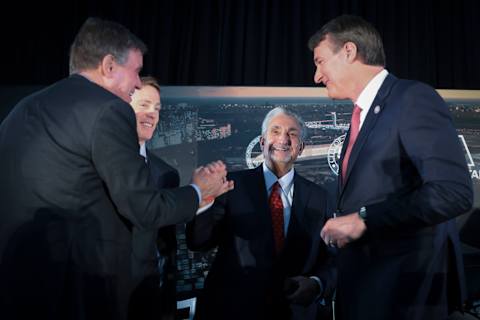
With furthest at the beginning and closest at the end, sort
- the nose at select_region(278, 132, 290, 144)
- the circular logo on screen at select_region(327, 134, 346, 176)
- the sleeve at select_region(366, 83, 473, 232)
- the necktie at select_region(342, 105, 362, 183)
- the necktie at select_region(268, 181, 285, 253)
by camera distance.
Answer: the circular logo on screen at select_region(327, 134, 346, 176) < the nose at select_region(278, 132, 290, 144) < the necktie at select_region(268, 181, 285, 253) < the necktie at select_region(342, 105, 362, 183) < the sleeve at select_region(366, 83, 473, 232)

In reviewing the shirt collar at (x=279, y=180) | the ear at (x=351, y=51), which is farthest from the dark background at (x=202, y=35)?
the ear at (x=351, y=51)

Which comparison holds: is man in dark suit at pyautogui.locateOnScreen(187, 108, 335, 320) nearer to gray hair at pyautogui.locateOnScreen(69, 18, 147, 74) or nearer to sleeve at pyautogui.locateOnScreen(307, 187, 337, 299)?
sleeve at pyautogui.locateOnScreen(307, 187, 337, 299)

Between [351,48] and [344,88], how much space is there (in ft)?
0.51

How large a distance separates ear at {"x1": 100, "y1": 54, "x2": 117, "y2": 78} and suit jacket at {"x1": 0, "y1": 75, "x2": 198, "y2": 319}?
0.16 meters

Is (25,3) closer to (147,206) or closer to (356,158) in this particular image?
(147,206)

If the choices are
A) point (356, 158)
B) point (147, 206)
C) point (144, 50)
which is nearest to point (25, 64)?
point (144, 50)

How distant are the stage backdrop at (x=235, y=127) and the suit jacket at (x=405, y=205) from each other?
161cm

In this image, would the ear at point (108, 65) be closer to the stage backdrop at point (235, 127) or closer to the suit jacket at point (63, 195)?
the suit jacket at point (63, 195)

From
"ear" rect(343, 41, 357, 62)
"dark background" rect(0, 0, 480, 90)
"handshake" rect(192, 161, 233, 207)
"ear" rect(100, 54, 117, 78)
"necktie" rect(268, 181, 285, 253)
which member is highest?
"dark background" rect(0, 0, 480, 90)

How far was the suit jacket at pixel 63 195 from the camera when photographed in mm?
1237

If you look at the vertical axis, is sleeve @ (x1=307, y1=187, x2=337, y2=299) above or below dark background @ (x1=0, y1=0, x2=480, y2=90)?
below

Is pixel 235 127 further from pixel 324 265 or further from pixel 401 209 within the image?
pixel 401 209

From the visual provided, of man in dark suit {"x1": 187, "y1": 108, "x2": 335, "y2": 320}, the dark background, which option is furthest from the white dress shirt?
the dark background

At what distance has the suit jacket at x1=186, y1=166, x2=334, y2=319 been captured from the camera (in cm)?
184
